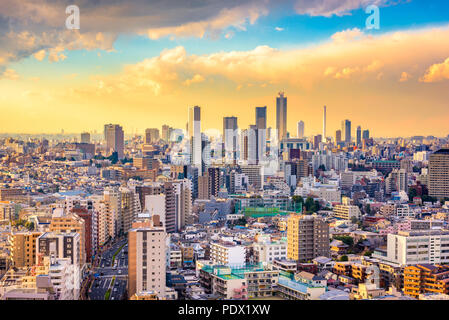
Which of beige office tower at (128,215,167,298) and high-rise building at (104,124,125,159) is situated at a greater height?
high-rise building at (104,124,125,159)

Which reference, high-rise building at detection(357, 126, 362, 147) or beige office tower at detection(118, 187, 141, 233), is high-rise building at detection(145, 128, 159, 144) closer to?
beige office tower at detection(118, 187, 141, 233)

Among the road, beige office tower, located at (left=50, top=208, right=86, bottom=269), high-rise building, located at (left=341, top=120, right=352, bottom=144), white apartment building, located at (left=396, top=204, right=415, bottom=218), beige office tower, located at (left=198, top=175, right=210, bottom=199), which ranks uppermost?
high-rise building, located at (left=341, top=120, right=352, bottom=144)

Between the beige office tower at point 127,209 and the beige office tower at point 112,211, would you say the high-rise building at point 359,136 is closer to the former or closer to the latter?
the beige office tower at point 127,209

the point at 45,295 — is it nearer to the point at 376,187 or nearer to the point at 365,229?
the point at 365,229

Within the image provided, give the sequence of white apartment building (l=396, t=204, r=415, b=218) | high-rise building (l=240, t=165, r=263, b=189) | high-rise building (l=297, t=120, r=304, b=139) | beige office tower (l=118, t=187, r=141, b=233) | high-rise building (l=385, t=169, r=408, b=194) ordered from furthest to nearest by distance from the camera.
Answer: high-rise building (l=240, t=165, r=263, b=189), high-rise building (l=385, t=169, r=408, b=194), high-rise building (l=297, t=120, r=304, b=139), white apartment building (l=396, t=204, r=415, b=218), beige office tower (l=118, t=187, r=141, b=233)

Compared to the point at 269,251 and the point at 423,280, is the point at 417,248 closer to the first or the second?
the point at 423,280

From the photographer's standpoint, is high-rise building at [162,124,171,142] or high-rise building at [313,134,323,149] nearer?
high-rise building at [162,124,171,142]

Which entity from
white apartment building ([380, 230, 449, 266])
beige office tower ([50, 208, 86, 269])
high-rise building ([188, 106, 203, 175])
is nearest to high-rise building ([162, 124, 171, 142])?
high-rise building ([188, 106, 203, 175])
